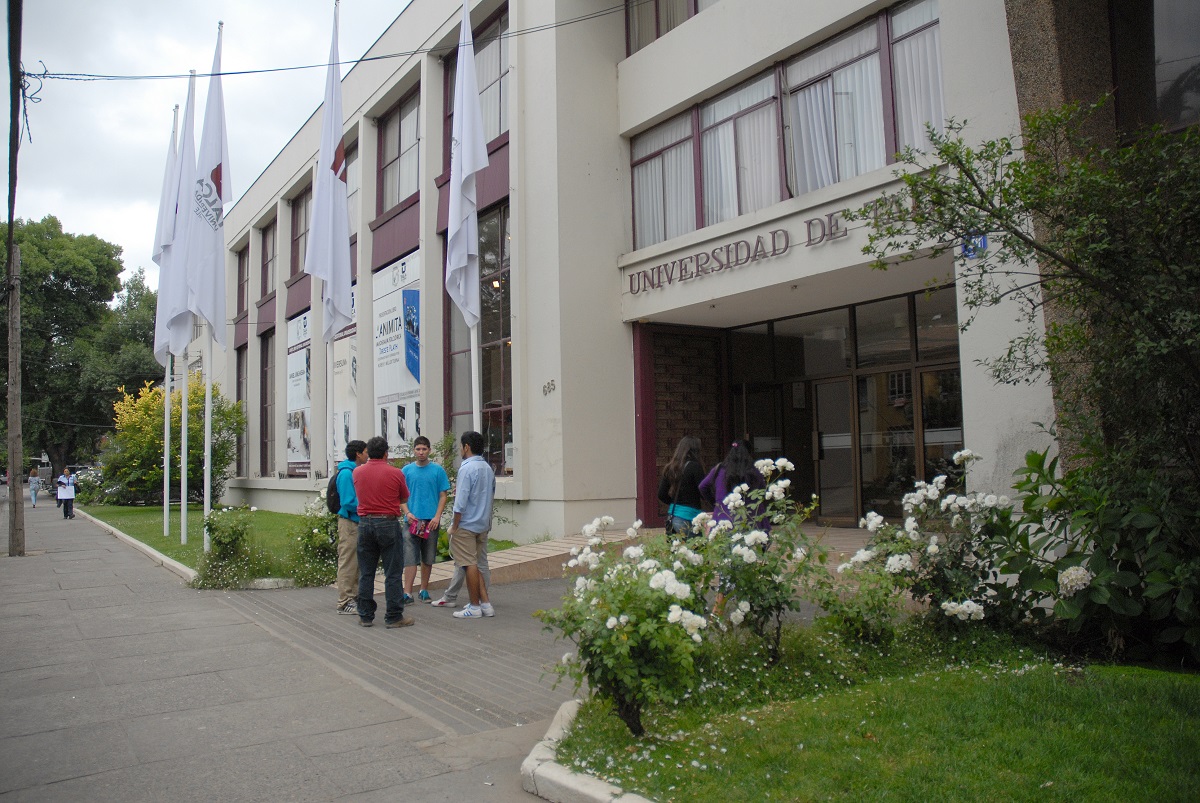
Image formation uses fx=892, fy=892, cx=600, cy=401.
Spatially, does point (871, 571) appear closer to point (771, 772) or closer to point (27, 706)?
point (771, 772)

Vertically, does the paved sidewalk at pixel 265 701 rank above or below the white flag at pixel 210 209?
below

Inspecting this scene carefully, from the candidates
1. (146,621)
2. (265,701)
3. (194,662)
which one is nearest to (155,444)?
(146,621)

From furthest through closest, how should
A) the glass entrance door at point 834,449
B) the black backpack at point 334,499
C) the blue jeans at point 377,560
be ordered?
1. the glass entrance door at point 834,449
2. the black backpack at point 334,499
3. the blue jeans at point 377,560

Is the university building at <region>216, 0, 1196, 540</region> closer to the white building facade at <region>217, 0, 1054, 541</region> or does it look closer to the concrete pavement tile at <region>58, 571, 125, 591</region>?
the white building facade at <region>217, 0, 1054, 541</region>

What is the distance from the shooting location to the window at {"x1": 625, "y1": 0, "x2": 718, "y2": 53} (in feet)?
48.6

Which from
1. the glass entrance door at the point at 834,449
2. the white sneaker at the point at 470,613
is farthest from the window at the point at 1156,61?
the white sneaker at the point at 470,613

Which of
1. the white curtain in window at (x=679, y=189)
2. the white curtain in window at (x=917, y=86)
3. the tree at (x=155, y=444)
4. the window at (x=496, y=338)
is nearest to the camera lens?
the white curtain in window at (x=917, y=86)

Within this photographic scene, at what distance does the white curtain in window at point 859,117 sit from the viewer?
11602 mm

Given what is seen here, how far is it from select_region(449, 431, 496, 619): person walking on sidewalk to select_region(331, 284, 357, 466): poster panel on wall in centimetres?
1335

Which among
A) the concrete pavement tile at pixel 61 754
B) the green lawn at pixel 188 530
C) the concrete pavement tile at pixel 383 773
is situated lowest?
the concrete pavement tile at pixel 383 773

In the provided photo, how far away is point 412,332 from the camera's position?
19391 millimetres

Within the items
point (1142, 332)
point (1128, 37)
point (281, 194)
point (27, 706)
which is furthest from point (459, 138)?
point (281, 194)

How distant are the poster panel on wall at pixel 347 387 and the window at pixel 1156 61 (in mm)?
17750

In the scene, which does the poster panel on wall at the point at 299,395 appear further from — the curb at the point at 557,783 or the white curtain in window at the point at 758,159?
the curb at the point at 557,783
